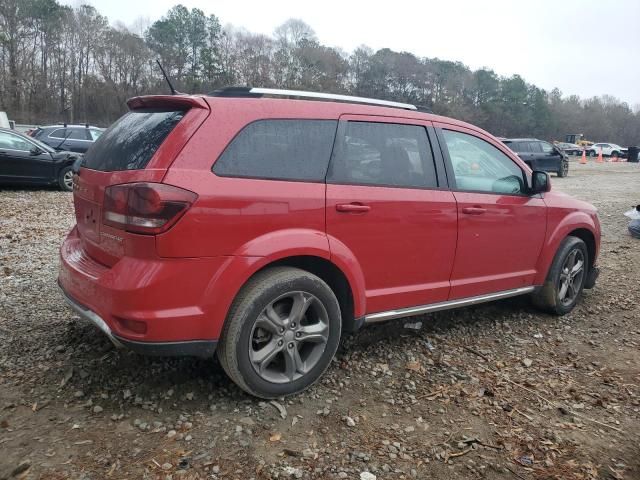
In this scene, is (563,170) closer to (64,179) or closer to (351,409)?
(64,179)

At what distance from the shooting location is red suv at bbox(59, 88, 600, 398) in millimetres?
2543

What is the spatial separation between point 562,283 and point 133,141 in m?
3.91

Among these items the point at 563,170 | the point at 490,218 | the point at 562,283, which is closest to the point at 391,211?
the point at 490,218

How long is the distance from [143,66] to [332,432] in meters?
61.8

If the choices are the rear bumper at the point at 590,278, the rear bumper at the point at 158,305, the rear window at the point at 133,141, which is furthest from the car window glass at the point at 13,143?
the rear bumper at the point at 590,278

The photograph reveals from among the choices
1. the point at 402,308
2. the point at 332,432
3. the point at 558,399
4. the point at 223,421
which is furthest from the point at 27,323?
the point at 558,399

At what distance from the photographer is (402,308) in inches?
138

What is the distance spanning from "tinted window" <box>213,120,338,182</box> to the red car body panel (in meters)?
0.05

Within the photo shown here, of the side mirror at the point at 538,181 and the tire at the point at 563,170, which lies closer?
the side mirror at the point at 538,181

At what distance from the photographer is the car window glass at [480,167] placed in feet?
12.5

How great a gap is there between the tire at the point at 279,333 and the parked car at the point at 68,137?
14.6 metres

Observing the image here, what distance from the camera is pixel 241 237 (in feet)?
8.77

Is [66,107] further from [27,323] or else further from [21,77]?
[27,323]

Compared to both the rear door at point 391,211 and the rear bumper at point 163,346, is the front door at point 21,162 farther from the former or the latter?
the rear door at point 391,211
